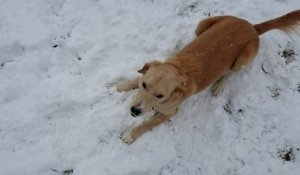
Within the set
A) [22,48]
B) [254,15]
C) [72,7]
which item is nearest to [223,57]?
[254,15]

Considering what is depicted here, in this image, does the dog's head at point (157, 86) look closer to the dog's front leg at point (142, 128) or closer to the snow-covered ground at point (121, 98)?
the dog's front leg at point (142, 128)

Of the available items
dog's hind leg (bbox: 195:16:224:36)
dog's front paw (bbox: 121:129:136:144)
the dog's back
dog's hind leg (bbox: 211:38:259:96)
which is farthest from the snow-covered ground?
the dog's back

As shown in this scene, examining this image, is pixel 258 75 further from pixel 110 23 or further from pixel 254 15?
pixel 110 23

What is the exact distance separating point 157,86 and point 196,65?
77 centimetres

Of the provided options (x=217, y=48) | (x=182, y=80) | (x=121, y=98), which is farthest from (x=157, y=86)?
(x=121, y=98)

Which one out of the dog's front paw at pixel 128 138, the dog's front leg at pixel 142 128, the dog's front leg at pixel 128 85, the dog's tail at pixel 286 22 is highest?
the dog's tail at pixel 286 22

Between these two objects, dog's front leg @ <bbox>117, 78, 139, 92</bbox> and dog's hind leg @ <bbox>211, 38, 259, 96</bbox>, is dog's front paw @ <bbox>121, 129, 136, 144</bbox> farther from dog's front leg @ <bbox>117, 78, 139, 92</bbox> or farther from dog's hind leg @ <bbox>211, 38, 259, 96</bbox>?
dog's hind leg @ <bbox>211, 38, 259, 96</bbox>

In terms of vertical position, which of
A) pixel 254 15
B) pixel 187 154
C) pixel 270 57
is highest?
pixel 254 15

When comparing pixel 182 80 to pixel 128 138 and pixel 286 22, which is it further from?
pixel 286 22

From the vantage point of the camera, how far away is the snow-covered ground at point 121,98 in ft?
16.2

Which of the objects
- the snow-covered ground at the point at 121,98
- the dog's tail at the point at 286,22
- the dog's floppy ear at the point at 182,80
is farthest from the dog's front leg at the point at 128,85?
the dog's tail at the point at 286,22

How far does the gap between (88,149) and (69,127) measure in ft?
1.42

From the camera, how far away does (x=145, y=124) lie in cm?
496

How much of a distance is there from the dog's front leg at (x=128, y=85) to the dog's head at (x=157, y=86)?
65 centimetres
